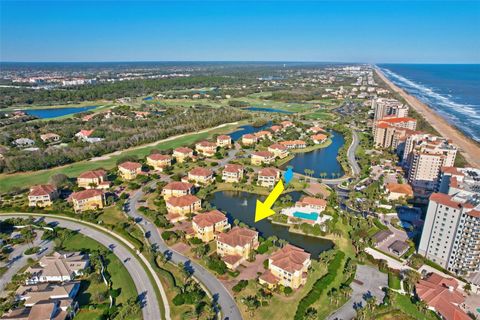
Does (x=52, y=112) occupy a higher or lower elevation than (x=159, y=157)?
lower

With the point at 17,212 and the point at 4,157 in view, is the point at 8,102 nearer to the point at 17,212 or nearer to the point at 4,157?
the point at 4,157

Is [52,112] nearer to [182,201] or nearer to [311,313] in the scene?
[182,201]

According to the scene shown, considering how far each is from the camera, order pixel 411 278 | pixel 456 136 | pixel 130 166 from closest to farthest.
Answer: pixel 411 278 → pixel 130 166 → pixel 456 136

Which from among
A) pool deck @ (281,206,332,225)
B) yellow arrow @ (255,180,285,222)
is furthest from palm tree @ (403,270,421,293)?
yellow arrow @ (255,180,285,222)

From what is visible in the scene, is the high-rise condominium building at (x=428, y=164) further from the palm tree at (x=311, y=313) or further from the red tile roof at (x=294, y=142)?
the palm tree at (x=311, y=313)

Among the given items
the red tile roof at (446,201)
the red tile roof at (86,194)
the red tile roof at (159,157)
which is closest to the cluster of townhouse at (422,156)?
the red tile roof at (446,201)

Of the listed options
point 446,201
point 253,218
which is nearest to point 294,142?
point 253,218
